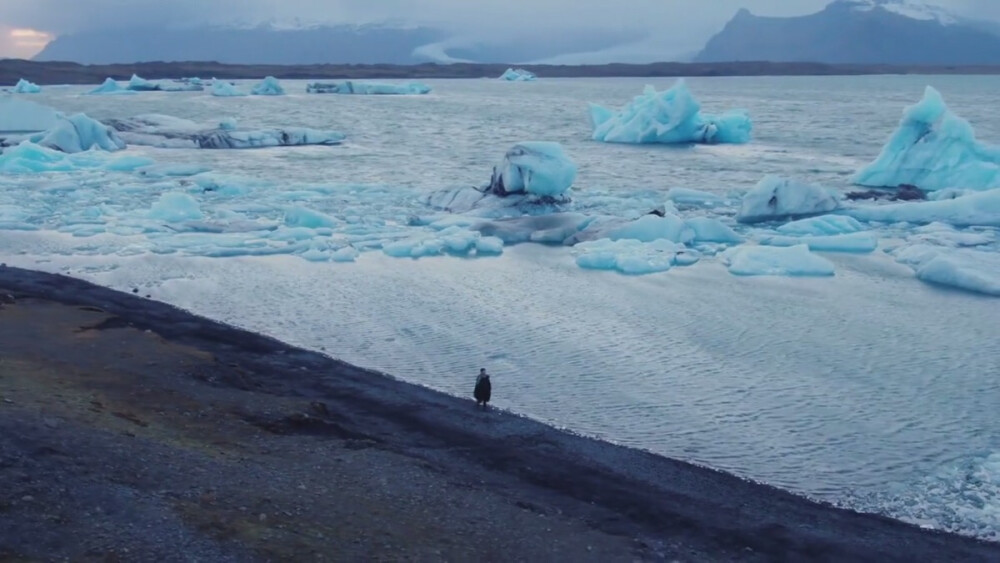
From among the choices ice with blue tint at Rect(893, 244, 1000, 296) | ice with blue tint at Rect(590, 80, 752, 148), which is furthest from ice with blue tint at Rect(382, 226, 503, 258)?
ice with blue tint at Rect(590, 80, 752, 148)

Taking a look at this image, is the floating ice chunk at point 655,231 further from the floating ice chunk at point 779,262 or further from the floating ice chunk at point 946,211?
the floating ice chunk at point 946,211

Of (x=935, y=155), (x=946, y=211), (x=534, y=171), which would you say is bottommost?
(x=946, y=211)

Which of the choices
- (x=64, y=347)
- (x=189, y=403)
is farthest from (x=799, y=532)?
(x=64, y=347)

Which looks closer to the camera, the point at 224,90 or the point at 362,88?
the point at 224,90

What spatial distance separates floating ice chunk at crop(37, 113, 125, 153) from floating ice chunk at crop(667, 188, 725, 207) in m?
17.3

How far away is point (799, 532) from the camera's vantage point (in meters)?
6.75

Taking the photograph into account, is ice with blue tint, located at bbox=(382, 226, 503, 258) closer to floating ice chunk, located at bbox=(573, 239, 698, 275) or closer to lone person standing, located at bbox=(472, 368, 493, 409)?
floating ice chunk, located at bbox=(573, 239, 698, 275)

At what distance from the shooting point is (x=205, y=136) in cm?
3369

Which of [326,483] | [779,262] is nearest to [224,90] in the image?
[779,262]

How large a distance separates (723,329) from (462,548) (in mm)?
6912

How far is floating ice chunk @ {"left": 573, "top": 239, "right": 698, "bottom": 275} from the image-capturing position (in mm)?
15242

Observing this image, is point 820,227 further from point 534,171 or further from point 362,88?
point 362,88

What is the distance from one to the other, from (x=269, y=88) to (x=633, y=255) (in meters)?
51.7

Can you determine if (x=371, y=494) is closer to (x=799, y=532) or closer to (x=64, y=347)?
(x=799, y=532)
